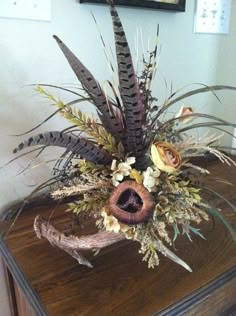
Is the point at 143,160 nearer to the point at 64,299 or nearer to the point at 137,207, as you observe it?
the point at 137,207

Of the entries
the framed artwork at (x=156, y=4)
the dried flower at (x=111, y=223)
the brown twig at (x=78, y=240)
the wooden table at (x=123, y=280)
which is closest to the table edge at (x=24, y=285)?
the wooden table at (x=123, y=280)

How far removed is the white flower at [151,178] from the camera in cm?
55

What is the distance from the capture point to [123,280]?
64cm

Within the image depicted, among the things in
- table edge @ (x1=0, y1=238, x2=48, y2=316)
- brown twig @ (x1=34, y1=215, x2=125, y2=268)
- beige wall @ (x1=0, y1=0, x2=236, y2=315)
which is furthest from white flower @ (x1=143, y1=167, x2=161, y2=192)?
beige wall @ (x1=0, y1=0, x2=236, y2=315)

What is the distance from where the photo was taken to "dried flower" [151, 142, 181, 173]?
1.77 ft

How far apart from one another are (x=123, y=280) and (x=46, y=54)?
672mm

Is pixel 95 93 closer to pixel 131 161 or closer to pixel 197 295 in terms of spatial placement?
pixel 131 161

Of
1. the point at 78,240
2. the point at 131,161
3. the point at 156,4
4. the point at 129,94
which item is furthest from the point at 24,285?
Result: the point at 156,4

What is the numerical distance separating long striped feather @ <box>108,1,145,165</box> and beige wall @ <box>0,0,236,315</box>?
43 cm

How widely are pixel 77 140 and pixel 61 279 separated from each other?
1.06 feet

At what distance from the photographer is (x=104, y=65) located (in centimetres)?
100

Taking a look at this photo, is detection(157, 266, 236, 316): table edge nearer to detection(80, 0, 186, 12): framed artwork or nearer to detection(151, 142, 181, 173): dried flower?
detection(151, 142, 181, 173): dried flower

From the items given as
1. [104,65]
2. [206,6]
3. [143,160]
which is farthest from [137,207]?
[206,6]

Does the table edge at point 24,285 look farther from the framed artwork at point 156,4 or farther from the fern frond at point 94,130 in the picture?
the framed artwork at point 156,4
